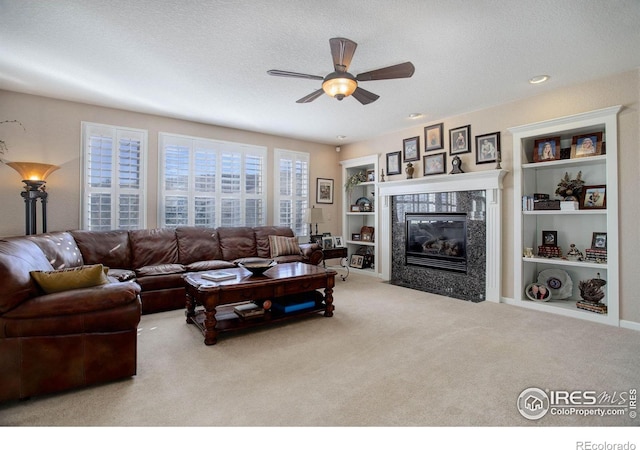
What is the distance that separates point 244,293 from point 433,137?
392 cm

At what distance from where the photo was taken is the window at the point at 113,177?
4.40 metres

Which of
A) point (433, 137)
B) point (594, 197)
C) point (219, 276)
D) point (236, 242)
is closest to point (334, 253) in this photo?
point (236, 242)

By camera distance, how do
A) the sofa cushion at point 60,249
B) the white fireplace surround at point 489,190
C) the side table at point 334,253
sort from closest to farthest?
the sofa cushion at point 60,249 → the white fireplace surround at point 489,190 → the side table at point 334,253

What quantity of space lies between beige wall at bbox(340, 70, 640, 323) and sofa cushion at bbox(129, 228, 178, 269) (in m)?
4.52

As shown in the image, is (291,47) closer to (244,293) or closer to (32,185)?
(244,293)

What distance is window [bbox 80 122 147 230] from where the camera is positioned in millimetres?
4402

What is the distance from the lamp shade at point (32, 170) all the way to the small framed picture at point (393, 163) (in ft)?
16.3

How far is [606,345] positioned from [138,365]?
405 centimetres

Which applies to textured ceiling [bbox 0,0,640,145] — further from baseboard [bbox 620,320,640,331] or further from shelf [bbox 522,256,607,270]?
baseboard [bbox 620,320,640,331]

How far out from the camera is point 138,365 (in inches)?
99.1

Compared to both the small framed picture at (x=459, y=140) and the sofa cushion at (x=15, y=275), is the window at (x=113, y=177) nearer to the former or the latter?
the sofa cushion at (x=15, y=275)

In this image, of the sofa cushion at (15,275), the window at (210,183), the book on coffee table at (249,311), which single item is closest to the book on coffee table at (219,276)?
the book on coffee table at (249,311)

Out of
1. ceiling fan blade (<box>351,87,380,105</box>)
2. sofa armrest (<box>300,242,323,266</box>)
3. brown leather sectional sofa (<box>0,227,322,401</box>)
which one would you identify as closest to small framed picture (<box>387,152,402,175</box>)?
sofa armrest (<box>300,242,323,266</box>)
